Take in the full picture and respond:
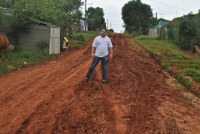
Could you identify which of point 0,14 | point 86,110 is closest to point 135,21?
point 0,14

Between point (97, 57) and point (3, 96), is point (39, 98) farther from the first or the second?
point (97, 57)

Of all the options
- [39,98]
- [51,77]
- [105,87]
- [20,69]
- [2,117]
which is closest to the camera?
[2,117]

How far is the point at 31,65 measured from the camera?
21.4 m

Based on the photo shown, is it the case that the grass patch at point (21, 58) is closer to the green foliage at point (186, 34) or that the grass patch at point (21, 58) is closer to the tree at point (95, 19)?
the green foliage at point (186, 34)

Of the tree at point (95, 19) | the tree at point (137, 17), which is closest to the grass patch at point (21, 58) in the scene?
the tree at point (137, 17)

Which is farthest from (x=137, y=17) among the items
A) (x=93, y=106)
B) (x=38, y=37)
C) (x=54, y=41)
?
(x=93, y=106)

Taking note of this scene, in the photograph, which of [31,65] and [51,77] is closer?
[51,77]

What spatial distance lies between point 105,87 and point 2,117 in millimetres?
4566

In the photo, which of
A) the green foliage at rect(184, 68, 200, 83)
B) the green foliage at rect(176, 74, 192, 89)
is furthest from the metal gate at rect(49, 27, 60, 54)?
the green foliage at rect(176, 74, 192, 89)

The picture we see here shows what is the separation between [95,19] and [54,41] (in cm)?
6556

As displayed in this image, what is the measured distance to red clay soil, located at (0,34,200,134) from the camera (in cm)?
894

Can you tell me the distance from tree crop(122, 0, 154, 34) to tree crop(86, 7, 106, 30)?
732 centimetres

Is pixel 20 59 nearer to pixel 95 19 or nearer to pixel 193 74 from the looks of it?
pixel 193 74

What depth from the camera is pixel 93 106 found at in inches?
421
